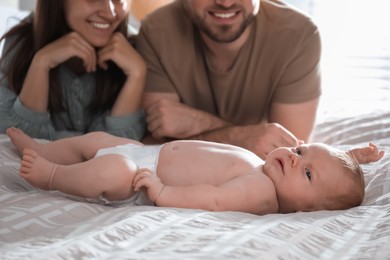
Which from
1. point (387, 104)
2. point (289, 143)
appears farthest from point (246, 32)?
point (387, 104)

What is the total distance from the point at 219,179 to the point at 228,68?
0.85 meters

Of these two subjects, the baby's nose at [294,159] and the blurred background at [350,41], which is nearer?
the baby's nose at [294,159]

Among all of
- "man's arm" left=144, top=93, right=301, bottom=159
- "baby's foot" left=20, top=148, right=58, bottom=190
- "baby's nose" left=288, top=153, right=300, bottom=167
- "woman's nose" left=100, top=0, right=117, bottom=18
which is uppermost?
"woman's nose" left=100, top=0, right=117, bottom=18

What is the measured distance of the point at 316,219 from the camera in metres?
1.20

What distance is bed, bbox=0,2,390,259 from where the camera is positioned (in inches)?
→ 36.7

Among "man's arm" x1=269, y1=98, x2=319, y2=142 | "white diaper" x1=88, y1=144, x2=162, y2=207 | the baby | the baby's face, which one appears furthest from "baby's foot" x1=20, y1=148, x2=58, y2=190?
"man's arm" x1=269, y1=98, x2=319, y2=142

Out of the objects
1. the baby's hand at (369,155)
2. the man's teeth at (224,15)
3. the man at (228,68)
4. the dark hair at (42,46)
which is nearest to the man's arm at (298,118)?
the man at (228,68)

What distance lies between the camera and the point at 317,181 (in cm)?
132

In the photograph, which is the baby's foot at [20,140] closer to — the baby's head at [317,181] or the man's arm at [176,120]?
the man's arm at [176,120]

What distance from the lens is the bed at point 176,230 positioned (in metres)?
0.93

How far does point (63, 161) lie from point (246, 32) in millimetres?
843

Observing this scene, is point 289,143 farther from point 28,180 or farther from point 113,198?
point 28,180

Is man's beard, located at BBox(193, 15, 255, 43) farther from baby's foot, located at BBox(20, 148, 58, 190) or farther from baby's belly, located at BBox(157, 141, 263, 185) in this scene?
baby's foot, located at BBox(20, 148, 58, 190)

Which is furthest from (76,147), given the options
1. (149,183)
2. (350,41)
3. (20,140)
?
(350,41)
